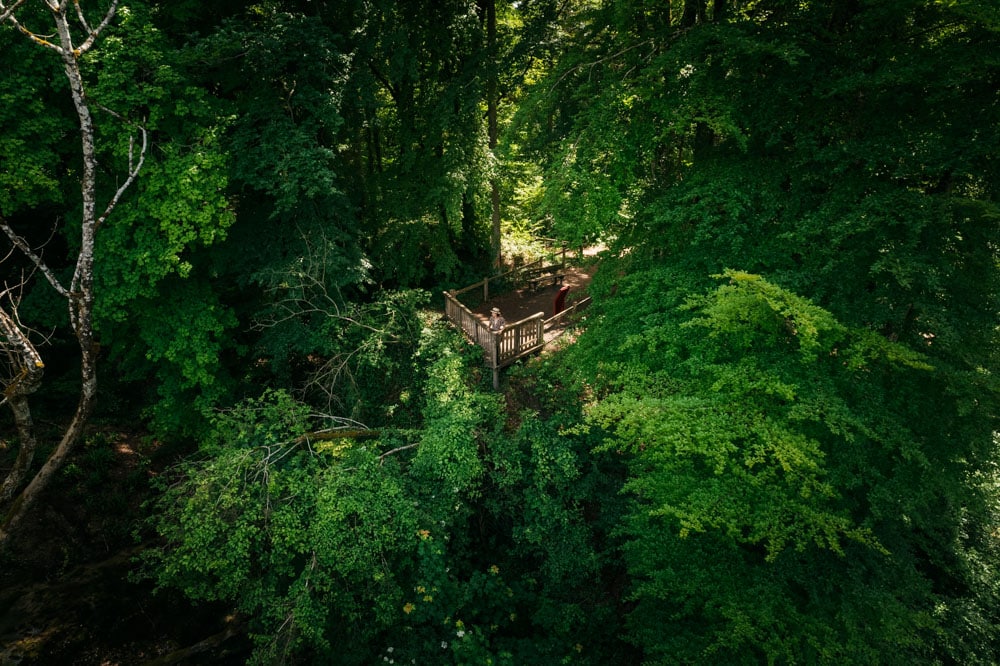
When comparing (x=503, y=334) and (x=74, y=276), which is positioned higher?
(x=74, y=276)

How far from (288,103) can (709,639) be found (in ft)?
42.6

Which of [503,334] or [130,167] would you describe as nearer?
[130,167]

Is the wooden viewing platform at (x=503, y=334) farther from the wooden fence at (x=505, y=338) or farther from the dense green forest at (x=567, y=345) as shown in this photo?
the dense green forest at (x=567, y=345)

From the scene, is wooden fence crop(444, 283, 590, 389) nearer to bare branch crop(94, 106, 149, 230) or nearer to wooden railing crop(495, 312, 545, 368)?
wooden railing crop(495, 312, 545, 368)

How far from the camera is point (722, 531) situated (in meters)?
6.42

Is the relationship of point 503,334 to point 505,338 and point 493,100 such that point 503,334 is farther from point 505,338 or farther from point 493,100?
point 493,100

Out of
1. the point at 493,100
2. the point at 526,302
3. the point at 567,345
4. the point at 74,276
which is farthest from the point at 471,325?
the point at 74,276

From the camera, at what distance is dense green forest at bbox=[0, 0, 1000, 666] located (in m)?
5.26

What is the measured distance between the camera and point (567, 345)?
9500mm

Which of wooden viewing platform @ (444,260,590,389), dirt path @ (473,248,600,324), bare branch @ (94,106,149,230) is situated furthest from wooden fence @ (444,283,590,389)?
bare branch @ (94,106,149,230)

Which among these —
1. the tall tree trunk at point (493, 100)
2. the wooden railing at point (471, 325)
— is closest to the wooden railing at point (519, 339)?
the wooden railing at point (471, 325)

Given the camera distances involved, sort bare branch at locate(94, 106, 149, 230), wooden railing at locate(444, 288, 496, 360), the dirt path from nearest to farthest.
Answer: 1. bare branch at locate(94, 106, 149, 230)
2. wooden railing at locate(444, 288, 496, 360)
3. the dirt path

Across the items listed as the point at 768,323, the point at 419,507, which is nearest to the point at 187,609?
the point at 419,507

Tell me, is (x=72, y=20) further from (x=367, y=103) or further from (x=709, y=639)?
(x=709, y=639)
